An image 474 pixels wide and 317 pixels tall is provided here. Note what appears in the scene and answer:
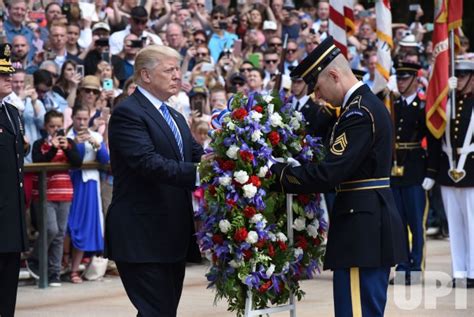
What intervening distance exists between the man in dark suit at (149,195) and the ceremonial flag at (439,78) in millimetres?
5237

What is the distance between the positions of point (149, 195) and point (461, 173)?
17.5ft

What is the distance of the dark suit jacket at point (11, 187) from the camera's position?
7.81 metres

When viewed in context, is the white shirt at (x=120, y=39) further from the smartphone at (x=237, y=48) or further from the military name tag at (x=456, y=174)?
the military name tag at (x=456, y=174)

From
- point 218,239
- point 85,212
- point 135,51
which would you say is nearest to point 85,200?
point 85,212

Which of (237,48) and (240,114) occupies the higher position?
(240,114)

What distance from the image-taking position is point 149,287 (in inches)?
258

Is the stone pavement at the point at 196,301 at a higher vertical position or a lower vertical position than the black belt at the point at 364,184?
lower

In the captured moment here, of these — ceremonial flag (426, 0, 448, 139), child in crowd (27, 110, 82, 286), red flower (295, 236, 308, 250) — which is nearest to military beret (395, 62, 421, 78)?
ceremonial flag (426, 0, 448, 139)

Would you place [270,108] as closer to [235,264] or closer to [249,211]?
[249,211]

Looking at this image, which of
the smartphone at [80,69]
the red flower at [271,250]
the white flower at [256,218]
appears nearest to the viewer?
the white flower at [256,218]

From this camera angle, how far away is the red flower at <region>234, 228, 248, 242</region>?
A: 22.0 feet

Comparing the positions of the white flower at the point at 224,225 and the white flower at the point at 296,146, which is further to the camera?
the white flower at the point at 296,146

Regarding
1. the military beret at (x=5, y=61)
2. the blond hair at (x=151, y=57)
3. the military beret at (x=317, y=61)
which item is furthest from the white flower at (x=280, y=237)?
the military beret at (x=5, y=61)

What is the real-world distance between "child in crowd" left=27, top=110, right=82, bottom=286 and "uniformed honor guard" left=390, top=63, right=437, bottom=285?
3.33m
